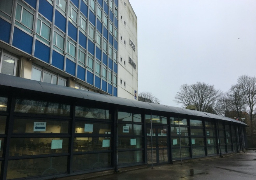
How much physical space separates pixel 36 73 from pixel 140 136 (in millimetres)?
8795

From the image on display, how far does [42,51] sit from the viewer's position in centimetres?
1467

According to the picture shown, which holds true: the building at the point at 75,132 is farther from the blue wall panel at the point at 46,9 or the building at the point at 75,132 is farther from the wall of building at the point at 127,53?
the wall of building at the point at 127,53

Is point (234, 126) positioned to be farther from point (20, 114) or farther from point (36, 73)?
point (20, 114)

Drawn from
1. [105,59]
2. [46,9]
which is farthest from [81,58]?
[105,59]

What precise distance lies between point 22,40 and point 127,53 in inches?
894

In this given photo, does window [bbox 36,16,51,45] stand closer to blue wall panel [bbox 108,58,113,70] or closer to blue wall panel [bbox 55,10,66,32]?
blue wall panel [bbox 55,10,66,32]

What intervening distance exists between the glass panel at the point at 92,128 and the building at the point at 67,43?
6.91 metres

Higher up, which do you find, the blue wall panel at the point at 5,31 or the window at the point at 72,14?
the window at the point at 72,14

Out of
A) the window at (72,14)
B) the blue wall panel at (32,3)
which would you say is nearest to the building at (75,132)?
the blue wall panel at (32,3)

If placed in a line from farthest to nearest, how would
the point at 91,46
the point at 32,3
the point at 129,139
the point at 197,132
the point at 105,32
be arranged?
1. the point at 105,32
2. the point at 91,46
3. the point at 197,132
4. the point at 32,3
5. the point at 129,139

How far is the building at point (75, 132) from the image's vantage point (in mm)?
6641

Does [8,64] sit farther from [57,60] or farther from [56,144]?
[56,144]

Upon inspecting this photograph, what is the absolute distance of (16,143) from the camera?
22.1ft

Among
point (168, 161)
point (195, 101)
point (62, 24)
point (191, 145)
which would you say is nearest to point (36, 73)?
point (62, 24)
